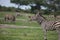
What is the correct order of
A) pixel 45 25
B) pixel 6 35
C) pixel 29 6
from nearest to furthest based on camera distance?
1. pixel 45 25
2. pixel 6 35
3. pixel 29 6

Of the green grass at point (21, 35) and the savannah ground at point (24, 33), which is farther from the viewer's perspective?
the savannah ground at point (24, 33)

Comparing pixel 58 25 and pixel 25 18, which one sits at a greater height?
pixel 58 25

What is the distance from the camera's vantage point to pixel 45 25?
6910 millimetres

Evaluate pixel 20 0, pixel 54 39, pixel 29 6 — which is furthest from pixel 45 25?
pixel 20 0

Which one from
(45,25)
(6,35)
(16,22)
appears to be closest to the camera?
(45,25)

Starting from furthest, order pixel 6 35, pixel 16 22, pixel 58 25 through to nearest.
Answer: pixel 16 22
pixel 6 35
pixel 58 25

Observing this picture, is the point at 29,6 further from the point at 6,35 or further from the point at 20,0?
the point at 6,35

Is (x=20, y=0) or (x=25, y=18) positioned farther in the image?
(x=20, y=0)

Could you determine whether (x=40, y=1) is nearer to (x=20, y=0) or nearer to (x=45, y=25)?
(x=20, y=0)

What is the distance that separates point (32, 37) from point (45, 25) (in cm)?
61

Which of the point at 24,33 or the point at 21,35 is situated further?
the point at 24,33

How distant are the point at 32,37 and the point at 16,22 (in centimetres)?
297

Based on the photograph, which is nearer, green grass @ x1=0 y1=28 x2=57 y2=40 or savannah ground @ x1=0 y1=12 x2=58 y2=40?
green grass @ x1=0 y1=28 x2=57 y2=40

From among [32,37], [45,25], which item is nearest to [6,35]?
[32,37]
